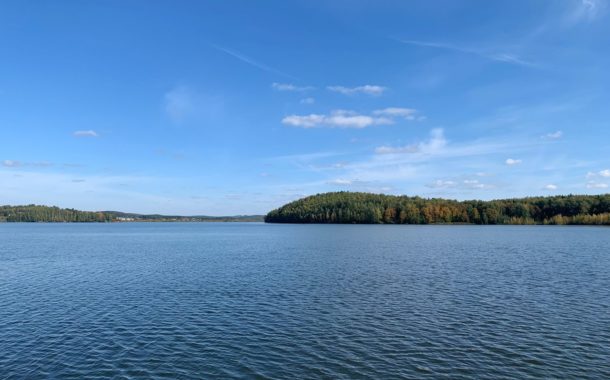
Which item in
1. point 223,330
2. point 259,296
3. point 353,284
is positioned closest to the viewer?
point 223,330

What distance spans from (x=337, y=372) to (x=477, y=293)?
21599 millimetres

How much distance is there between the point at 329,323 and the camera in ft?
90.6

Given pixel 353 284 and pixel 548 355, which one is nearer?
pixel 548 355

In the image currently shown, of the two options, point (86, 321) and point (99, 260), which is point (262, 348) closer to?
point (86, 321)

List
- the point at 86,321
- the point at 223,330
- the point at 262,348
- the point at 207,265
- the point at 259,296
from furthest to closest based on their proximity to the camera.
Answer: the point at 207,265 < the point at 259,296 < the point at 86,321 < the point at 223,330 < the point at 262,348

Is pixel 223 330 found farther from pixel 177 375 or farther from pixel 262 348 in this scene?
pixel 177 375

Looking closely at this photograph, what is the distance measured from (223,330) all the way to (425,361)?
38.8 ft

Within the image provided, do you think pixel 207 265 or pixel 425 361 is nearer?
pixel 425 361

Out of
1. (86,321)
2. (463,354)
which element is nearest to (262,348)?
(463,354)

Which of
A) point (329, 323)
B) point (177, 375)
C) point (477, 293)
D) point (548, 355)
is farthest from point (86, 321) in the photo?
point (477, 293)

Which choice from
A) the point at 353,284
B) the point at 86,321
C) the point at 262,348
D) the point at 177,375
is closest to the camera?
the point at 177,375

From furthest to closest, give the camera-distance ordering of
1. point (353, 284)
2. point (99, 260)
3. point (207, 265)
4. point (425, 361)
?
point (99, 260)
point (207, 265)
point (353, 284)
point (425, 361)

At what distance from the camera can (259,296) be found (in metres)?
36.2

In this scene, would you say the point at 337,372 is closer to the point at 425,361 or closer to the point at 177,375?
the point at 425,361
